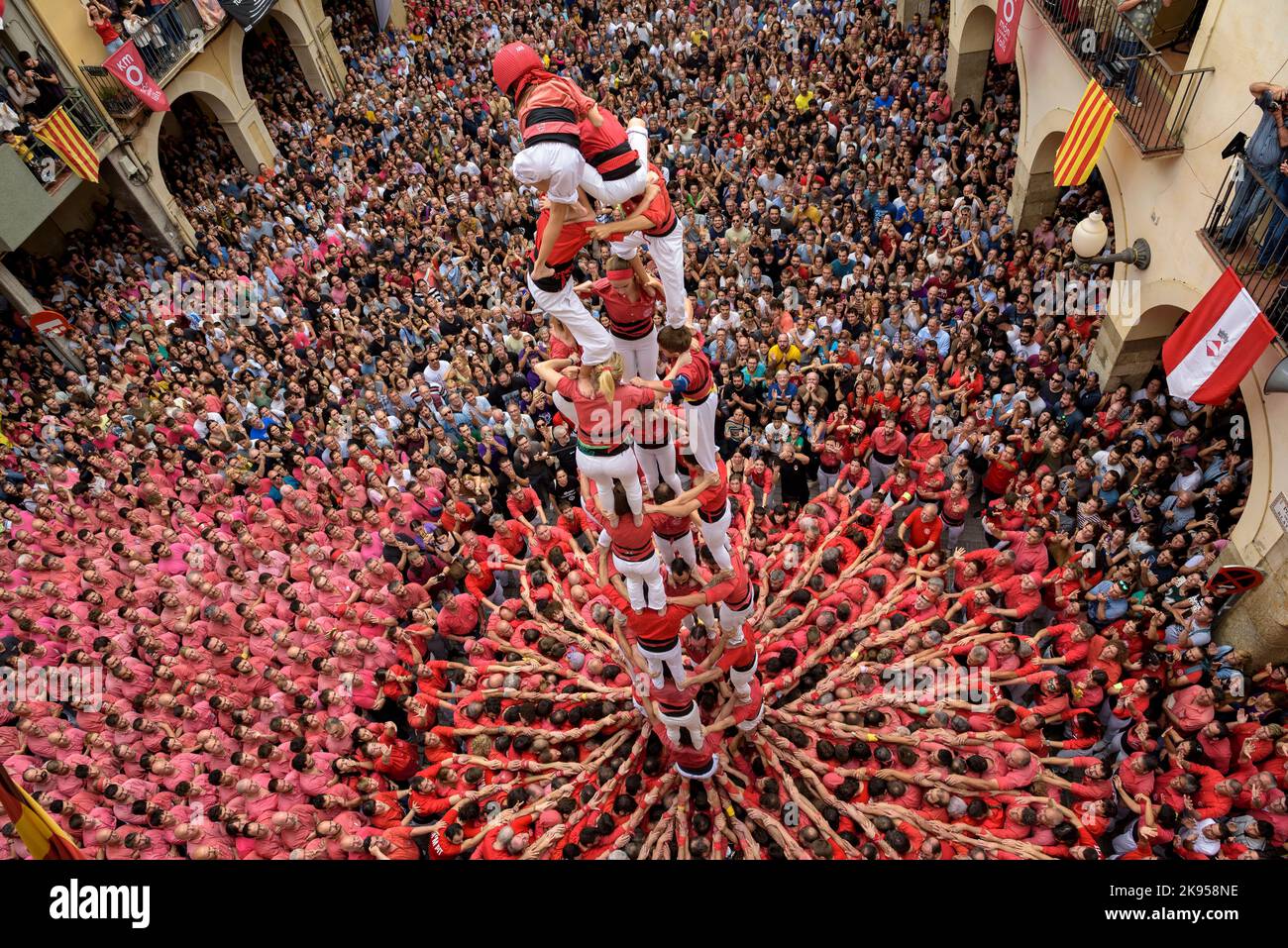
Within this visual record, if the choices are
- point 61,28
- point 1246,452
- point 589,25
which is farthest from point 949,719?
point 589,25

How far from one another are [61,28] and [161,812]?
54.7ft

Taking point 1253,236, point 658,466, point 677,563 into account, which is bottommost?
point 677,563

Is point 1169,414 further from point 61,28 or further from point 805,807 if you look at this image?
point 61,28

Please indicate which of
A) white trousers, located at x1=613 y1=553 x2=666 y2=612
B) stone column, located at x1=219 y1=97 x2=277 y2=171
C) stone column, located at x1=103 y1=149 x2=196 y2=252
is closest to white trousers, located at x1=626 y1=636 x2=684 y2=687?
white trousers, located at x1=613 y1=553 x2=666 y2=612

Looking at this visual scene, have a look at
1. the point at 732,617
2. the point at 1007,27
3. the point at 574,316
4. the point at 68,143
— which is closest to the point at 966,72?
the point at 1007,27

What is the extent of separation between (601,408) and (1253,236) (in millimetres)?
7506

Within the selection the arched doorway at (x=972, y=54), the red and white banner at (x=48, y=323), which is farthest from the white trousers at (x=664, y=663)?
the red and white banner at (x=48, y=323)

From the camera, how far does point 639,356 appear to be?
7586 millimetres

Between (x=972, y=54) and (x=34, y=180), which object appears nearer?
(x=34, y=180)

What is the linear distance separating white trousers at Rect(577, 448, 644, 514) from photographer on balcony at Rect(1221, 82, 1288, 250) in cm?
694

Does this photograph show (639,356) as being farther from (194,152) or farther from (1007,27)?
(194,152)

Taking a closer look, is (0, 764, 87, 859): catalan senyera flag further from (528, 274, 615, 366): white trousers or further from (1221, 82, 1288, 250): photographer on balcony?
(1221, 82, 1288, 250): photographer on balcony

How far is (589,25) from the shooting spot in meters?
24.0

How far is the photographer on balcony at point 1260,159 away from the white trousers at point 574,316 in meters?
6.93
